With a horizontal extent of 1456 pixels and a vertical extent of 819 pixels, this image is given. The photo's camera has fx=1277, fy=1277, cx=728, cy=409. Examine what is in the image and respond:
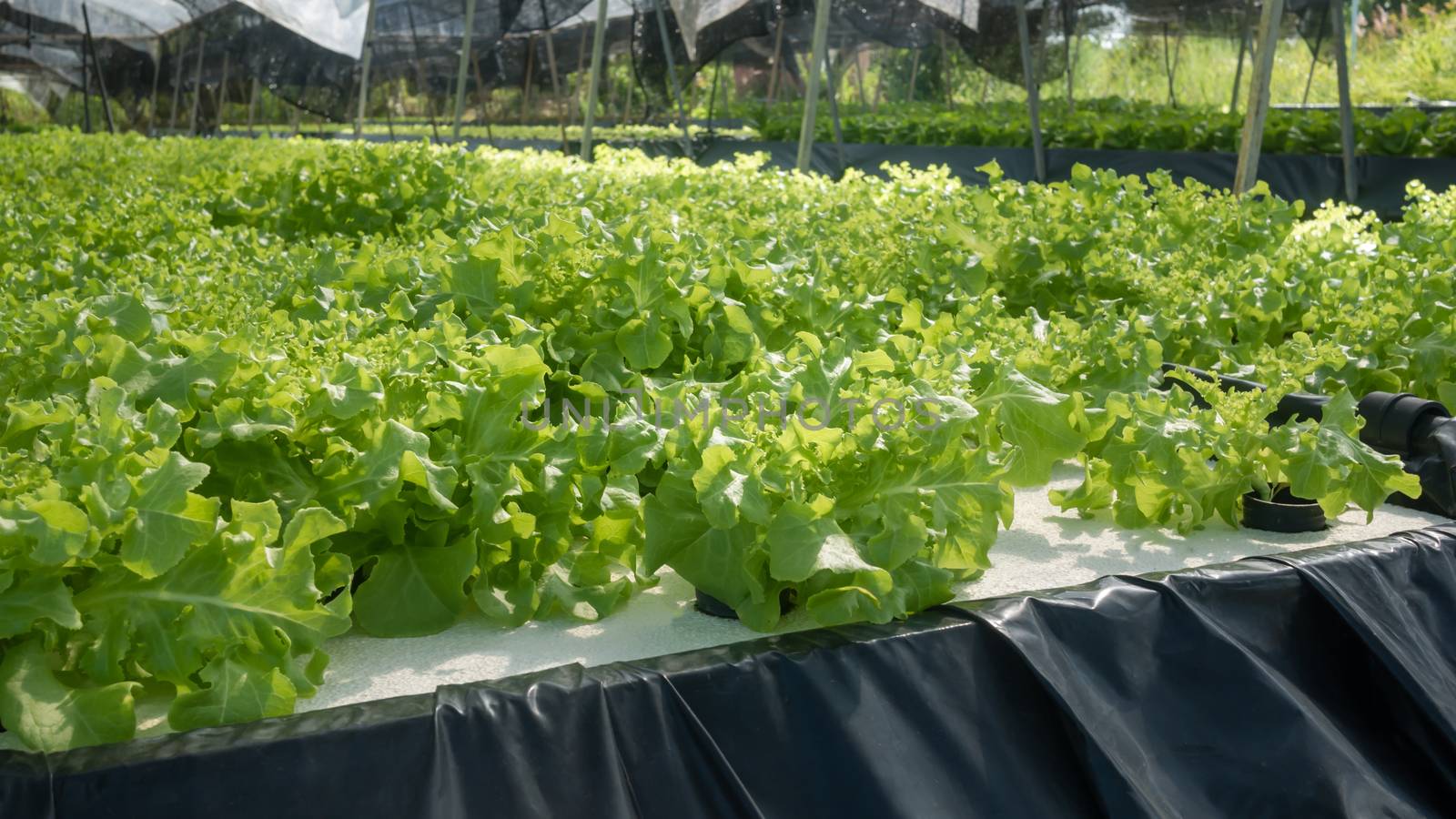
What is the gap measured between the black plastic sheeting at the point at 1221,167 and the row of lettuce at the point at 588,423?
139 inches

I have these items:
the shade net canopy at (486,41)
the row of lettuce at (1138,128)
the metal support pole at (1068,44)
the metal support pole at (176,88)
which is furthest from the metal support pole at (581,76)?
the metal support pole at (1068,44)

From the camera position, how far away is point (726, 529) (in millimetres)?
2162

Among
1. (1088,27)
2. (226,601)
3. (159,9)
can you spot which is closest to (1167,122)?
(1088,27)

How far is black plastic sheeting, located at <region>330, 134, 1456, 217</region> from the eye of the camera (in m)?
9.15

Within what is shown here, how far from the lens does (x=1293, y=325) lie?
4.13 meters

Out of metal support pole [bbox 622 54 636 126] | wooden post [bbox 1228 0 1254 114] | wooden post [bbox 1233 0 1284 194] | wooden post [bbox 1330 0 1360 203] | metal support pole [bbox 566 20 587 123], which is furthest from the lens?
metal support pole [bbox 566 20 587 123]

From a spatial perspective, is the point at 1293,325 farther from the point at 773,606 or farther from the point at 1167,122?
the point at 1167,122

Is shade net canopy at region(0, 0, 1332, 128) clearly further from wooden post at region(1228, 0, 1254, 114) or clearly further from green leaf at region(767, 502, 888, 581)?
green leaf at region(767, 502, 888, 581)

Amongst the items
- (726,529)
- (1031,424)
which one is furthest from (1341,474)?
(726,529)

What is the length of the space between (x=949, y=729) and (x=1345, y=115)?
8.43 m

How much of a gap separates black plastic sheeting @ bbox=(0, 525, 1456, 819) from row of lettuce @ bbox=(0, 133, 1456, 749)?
15 cm

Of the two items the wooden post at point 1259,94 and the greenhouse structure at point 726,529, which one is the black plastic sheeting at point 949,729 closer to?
the greenhouse structure at point 726,529

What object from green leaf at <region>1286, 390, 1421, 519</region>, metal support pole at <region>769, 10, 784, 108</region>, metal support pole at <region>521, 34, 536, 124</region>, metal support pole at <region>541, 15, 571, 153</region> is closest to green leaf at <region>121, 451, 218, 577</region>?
green leaf at <region>1286, 390, 1421, 519</region>

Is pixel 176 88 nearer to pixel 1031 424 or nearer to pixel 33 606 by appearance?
pixel 1031 424
